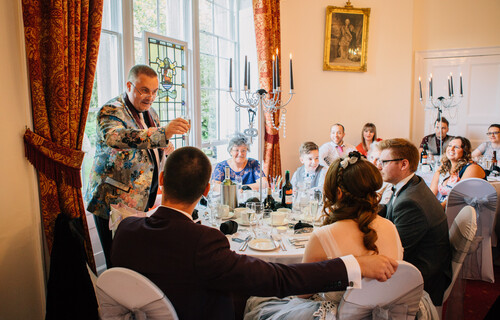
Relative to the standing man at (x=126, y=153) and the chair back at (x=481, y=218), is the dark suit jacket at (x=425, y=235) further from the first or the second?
the standing man at (x=126, y=153)

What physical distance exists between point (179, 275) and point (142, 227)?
0.68 feet

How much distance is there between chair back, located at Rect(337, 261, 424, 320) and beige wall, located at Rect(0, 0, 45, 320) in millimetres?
1813

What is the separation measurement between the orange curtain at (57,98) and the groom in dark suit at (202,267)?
114cm

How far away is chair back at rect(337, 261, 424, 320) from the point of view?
129 cm

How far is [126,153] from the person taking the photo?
230 cm

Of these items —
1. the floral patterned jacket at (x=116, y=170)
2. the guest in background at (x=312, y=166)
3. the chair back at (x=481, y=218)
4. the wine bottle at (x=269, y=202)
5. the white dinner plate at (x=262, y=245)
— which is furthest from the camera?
the guest in background at (x=312, y=166)

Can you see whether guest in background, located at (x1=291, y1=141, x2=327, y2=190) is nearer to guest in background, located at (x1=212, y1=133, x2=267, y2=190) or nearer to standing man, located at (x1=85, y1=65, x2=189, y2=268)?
guest in background, located at (x1=212, y1=133, x2=267, y2=190)

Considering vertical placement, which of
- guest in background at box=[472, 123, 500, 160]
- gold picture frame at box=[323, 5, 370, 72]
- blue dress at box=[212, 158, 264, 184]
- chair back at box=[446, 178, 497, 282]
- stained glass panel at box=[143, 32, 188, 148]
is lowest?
chair back at box=[446, 178, 497, 282]

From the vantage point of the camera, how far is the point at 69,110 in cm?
226

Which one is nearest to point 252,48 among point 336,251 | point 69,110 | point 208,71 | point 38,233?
point 208,71

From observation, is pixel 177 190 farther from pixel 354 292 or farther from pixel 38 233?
pixel 38 233

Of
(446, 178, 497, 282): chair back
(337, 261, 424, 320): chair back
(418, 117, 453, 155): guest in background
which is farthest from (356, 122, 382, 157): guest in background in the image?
(337, 261, 424, 320): chair back

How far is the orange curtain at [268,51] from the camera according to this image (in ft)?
15.0

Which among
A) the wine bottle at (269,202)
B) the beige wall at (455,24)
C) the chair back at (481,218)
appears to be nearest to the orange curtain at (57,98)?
the wine bottle at (269,202)
